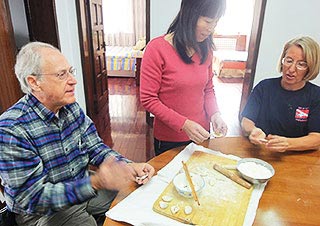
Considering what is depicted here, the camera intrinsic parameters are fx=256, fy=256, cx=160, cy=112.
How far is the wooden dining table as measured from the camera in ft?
2.81

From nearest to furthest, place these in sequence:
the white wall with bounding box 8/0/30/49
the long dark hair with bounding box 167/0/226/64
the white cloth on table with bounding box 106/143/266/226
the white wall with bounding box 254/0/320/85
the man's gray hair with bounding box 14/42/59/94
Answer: the white cloth on table with bounding box 106/143/266/226
the man's gray hair with bounding box 14/42/59/94
the long dark hair with bounding box 167/0/226/64
the white wall with bounding box 8/0/30/49
the white wall with bounding box 254/0/320/85

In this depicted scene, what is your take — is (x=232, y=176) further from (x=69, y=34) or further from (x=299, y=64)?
(x=69, y=34)

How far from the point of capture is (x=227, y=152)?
1226mm

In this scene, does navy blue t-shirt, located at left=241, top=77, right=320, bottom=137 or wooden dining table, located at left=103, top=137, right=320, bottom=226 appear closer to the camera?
wooden dining table, located at left=103, top=137, right=320, bottom=226

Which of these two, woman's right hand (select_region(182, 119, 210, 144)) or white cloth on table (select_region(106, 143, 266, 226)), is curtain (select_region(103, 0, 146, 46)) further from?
white cloth on table (select_region(106, 143, 266, 226))

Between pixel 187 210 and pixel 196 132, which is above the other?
pixel 196 132

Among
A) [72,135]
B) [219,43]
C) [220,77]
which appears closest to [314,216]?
[72,135]

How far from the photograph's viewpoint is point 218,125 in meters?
1.35

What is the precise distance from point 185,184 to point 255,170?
313 mm

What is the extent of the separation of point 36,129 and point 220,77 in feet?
17.5

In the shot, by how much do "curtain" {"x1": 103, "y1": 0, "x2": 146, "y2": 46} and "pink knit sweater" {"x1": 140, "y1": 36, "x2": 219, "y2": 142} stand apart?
5.92 meters

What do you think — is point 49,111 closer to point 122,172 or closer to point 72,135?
point 72,135

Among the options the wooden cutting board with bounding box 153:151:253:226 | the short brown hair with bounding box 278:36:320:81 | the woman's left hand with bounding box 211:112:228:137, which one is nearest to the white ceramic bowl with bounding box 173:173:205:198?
the wooden cutting board with bounding box 153:151:253:226

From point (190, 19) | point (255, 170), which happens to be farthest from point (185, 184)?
point (190, 19)
